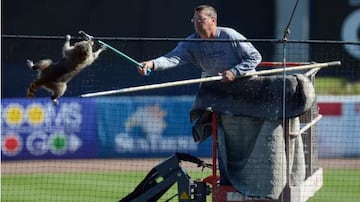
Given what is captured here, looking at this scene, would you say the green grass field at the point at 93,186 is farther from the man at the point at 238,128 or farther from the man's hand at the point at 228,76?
the man's hand at the point at 228,76

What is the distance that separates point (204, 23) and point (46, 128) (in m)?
9.98

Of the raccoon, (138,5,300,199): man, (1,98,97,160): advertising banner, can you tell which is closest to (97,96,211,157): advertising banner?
(1,98,97,160): advertising banner

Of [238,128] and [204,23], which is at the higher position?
[204,23]

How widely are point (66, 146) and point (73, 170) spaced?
1.63 meters

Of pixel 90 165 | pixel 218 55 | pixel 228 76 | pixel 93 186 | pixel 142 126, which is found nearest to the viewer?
pixel 228 76

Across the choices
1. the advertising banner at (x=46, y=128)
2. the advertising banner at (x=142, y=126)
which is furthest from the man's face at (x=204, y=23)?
the advertising banner at (x=46, y=128)

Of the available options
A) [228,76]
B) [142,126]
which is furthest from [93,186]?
[228,76]

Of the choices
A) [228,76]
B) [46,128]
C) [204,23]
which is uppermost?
[204,23]

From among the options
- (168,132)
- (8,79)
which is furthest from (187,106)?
(8,79)

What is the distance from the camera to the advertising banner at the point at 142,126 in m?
19.5

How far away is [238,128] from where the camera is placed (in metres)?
9.83

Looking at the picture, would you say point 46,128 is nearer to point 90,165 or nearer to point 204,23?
point 90,165

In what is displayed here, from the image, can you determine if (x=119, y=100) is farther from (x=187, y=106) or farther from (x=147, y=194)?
(x=147, y=194)

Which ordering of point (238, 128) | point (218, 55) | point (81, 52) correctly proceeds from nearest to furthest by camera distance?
point (81, 52) → point (238, 128) → point (218, 55)
